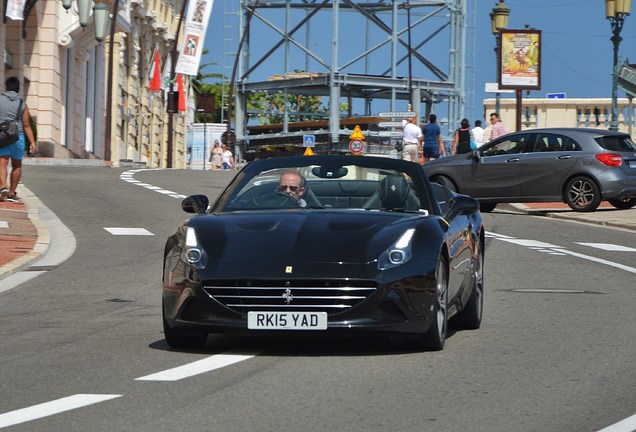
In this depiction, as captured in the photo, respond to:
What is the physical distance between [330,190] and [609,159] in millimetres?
18567

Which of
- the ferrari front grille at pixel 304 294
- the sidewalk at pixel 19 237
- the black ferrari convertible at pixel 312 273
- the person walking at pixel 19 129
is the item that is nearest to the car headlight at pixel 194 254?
the black ferrari convertible at pixel 312 273

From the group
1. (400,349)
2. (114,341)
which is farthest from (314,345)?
(114,341)

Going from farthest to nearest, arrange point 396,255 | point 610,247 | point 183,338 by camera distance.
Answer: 1. point 610,247
2. point 183,338
3. point 396,255

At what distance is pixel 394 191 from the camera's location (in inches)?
416

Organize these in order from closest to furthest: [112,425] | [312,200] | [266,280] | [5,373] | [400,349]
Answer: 1. [112,425]
2. [5,373]
3. [266,280]
4. [400,349]
5. [312,200]

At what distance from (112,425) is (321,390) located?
140 centimetres

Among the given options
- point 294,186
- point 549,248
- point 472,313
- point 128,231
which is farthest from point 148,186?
point 294,186

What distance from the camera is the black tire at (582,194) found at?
2853 centimetres

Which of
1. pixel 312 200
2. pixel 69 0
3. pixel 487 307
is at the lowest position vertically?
pixel 487 307

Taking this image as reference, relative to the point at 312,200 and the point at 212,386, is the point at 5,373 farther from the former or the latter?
the point at 312,200

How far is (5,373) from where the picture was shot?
8352 mm

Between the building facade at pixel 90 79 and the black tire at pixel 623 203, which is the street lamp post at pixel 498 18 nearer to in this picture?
the black tire at pixel 623 203

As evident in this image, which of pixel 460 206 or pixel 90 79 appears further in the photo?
pixel 90 79

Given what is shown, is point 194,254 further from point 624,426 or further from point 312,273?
point 624,426
